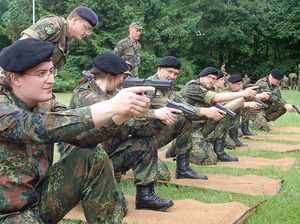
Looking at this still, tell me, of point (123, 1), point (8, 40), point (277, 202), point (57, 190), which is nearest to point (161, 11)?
point (123, 1)

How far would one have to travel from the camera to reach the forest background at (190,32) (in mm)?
26594

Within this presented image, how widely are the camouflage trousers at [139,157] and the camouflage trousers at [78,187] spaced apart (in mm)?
1393

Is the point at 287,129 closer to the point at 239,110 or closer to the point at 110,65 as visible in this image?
the point at 239,110

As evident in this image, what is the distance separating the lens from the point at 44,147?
287 centimetres

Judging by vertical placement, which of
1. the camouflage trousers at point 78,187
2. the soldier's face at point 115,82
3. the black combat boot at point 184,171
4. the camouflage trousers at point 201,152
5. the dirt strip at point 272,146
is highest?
the soldier's face at point 115,82

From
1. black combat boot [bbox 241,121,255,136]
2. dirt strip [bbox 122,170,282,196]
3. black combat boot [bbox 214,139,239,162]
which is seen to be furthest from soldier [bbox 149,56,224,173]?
black combat boot [bbox 241,121,255,136]

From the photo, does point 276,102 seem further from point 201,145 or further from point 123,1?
point 123,1

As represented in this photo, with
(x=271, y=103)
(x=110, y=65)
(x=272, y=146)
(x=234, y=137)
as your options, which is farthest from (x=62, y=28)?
(x=271, y=103)

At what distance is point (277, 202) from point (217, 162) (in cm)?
232

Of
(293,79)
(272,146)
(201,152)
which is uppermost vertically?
(201,152)

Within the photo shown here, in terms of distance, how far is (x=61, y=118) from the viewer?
8.00ft

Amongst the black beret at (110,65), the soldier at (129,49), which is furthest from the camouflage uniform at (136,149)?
the soldier at (129,49)

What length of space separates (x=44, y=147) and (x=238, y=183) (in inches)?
124

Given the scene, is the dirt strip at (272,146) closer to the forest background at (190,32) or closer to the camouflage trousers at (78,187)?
the camouflage trousers at (78,187)
